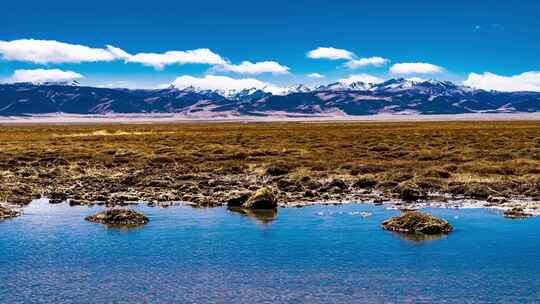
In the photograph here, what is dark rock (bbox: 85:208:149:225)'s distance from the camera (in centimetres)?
2436

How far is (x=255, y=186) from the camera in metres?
35.8

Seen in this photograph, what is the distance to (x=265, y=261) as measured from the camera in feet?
59.2

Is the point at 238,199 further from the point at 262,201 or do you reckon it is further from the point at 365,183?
the point at 365,183

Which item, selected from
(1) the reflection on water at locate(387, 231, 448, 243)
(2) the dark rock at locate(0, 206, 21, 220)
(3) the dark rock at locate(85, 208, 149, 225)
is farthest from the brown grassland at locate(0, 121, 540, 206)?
(1) the reflection on water at locate(387, 231, 448, 243)

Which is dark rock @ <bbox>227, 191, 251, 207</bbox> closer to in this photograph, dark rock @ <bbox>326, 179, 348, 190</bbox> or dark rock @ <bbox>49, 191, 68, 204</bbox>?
dark rock @ <bbox>326, 179, 348, 190</bbox>

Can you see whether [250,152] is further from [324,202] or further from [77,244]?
[77,244]

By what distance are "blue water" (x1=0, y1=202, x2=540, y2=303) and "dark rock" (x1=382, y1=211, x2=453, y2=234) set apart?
75 centimetres

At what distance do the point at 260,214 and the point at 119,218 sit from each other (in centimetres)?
596

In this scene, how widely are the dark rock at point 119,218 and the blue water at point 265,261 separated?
70 centimetres

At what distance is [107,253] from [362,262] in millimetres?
7736

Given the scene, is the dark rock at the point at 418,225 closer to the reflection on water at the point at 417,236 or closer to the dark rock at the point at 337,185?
the reflection on water at the point at 417,236

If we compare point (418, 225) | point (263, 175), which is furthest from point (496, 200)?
point (263, 175)

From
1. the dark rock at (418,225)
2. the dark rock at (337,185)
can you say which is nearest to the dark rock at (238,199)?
the dark rock at (337,185)

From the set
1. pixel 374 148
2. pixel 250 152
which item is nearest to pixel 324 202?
pixel 250 152
